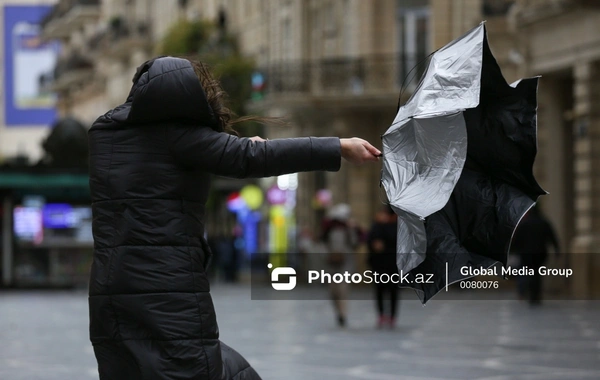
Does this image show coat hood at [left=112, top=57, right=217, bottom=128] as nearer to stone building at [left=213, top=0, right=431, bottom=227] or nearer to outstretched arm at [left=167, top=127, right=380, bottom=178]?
outstretched arm at [left=167, top=127, right=380, bottom=178]

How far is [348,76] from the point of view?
4066 centimetres

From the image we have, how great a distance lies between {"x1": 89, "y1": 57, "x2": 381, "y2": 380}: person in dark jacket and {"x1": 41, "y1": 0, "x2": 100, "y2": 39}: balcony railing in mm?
80962

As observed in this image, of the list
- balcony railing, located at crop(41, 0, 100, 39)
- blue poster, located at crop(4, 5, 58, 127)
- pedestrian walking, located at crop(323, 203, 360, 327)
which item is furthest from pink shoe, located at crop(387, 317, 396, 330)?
balcony railing, located at crop(41, 0, 100, 39)

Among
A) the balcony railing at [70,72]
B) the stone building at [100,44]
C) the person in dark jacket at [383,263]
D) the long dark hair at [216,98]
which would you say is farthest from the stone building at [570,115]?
the balcony railing at [70,72]

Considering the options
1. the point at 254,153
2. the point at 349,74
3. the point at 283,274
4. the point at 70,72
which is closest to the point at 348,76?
the point at 349,74

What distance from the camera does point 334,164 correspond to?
4922 millimetres

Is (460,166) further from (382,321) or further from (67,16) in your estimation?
(67,16)

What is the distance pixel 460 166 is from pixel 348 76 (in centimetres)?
3539

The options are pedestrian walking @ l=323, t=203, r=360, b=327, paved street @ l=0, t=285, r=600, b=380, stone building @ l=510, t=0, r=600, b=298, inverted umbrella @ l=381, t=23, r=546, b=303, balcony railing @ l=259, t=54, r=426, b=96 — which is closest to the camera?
inverted umbrella @ l=381, t=23, r=546, b=303

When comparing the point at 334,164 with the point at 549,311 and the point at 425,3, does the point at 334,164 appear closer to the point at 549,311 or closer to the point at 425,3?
the point at 549,311

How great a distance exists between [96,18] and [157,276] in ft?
268

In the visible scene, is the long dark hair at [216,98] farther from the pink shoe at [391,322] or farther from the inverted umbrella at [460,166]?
the pink shoe at [391,322]

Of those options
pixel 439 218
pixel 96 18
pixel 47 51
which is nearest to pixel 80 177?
pixel 439 218

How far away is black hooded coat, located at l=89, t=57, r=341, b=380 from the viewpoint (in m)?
4.82
